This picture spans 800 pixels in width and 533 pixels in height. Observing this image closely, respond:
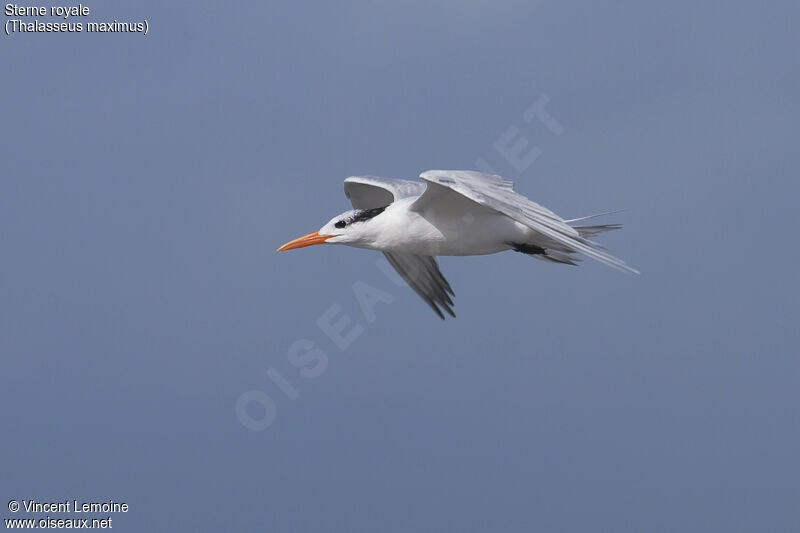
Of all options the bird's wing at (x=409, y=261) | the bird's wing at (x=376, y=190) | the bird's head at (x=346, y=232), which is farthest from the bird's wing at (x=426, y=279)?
the bird's head at (x=346, y=232)

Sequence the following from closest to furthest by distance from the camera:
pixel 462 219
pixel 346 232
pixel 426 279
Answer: pixel 462 219 < pixel 346 232 < pixel 426 279

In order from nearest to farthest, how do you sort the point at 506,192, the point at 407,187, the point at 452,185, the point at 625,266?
the point at 625,266
the point at 452,185
the point at 506,192
the point at 407,187

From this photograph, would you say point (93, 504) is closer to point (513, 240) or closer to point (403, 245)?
point (403, 245)

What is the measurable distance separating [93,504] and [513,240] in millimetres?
5865

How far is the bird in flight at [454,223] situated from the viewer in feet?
35.3

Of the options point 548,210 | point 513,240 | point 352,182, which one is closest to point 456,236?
point 513,240

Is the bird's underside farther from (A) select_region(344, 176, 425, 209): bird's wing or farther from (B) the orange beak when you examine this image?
(B) the orange beak

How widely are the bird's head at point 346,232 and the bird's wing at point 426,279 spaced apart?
161cm

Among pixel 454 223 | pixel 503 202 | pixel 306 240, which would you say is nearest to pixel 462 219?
pixel 454 223

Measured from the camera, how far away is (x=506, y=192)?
1139 centimetres

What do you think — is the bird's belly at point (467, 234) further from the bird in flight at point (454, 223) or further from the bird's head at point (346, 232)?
the bird's head at point (346, 232)

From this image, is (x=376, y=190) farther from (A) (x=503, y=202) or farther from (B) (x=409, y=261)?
(A) (x=503, y=202)

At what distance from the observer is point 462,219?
11.8 metres

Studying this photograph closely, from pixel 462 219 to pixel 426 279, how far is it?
2.32 meters
